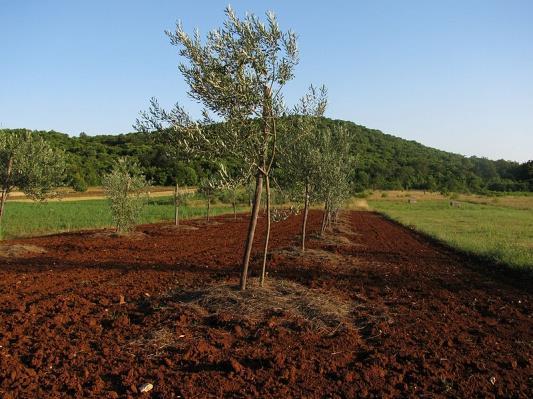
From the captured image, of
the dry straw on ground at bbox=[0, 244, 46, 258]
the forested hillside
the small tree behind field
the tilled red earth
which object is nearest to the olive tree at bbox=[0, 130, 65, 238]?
the dry straw on ground at bbox=[0, 244, 46, 258]

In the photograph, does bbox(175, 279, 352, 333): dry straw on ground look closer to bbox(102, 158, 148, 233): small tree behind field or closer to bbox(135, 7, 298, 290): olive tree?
bbox(135, 7, 298, 290): olive tree

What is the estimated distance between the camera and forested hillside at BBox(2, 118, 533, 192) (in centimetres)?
8512

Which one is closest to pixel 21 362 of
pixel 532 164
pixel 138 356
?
pixel 138 356

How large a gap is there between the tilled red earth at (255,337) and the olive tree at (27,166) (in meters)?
6.04

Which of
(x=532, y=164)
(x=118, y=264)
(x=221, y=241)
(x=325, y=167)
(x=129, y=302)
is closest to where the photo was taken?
(x=129, y=302)

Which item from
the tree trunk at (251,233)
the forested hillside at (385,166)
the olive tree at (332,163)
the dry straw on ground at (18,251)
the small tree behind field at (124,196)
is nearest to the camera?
the tree trunk at (251,233)

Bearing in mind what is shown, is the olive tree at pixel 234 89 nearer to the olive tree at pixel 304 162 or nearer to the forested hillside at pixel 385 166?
the olive tree at pixel 304 162

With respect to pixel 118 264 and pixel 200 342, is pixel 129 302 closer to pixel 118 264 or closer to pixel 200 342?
pixel 200 342

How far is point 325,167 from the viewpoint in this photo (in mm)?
21172

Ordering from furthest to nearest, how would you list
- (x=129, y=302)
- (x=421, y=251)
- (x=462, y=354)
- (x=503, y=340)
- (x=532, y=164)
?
1. (x=532, y=164)
2. (x=421, y=251)
3. (x=129, y=302)
4. (x=503, y=340)
5. (x=462, y=354)

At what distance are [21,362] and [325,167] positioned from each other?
16114 mm

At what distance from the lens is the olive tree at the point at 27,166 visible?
21.0 metres

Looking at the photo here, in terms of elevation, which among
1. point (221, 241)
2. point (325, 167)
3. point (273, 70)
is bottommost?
point (221, 241)

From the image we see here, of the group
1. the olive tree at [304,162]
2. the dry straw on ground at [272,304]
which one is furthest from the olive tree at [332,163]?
the dry straw on ground at [272,304]
